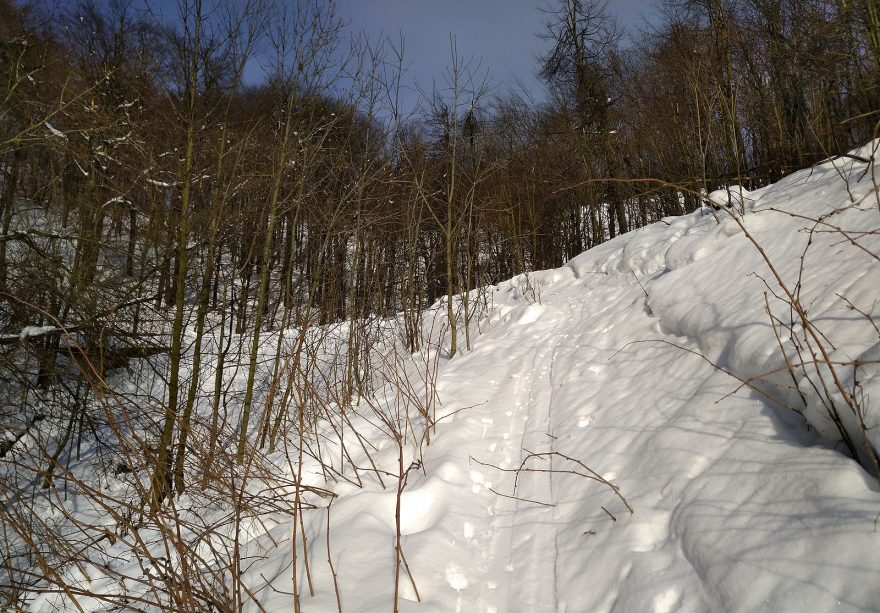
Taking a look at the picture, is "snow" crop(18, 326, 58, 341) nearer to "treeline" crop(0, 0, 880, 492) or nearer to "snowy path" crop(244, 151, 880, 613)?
"treeline" crop(0, 0, 880, 492)

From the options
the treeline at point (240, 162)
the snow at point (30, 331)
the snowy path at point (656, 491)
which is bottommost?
the snowy path at point (656, 491)

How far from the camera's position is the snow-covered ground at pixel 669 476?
143 centimetres

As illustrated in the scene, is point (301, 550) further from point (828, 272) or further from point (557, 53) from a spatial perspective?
point (557, 53)

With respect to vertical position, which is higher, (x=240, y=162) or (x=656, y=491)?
(x=240, y=162)

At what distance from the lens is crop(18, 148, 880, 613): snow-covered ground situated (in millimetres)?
1427

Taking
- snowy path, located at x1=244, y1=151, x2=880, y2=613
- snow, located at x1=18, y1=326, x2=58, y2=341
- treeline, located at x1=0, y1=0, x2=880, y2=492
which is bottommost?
snowy path, located at x1=244, y1=151, x2=880, y2=613

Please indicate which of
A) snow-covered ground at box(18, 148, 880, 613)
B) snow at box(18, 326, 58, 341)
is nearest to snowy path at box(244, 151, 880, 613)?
snow-covered ground at box(18, 148, 880, 613)

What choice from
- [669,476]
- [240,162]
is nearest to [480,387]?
[669,476]

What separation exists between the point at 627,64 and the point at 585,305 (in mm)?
11618

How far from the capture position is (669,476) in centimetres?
201

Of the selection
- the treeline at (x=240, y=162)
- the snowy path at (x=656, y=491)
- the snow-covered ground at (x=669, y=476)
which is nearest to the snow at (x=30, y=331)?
the treeline at (x=240, y=162)

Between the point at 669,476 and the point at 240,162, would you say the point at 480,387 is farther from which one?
the point at 240,162

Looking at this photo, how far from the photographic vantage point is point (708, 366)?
2637 millimetres

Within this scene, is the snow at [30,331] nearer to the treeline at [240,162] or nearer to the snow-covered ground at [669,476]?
the treeline at [240,162]
